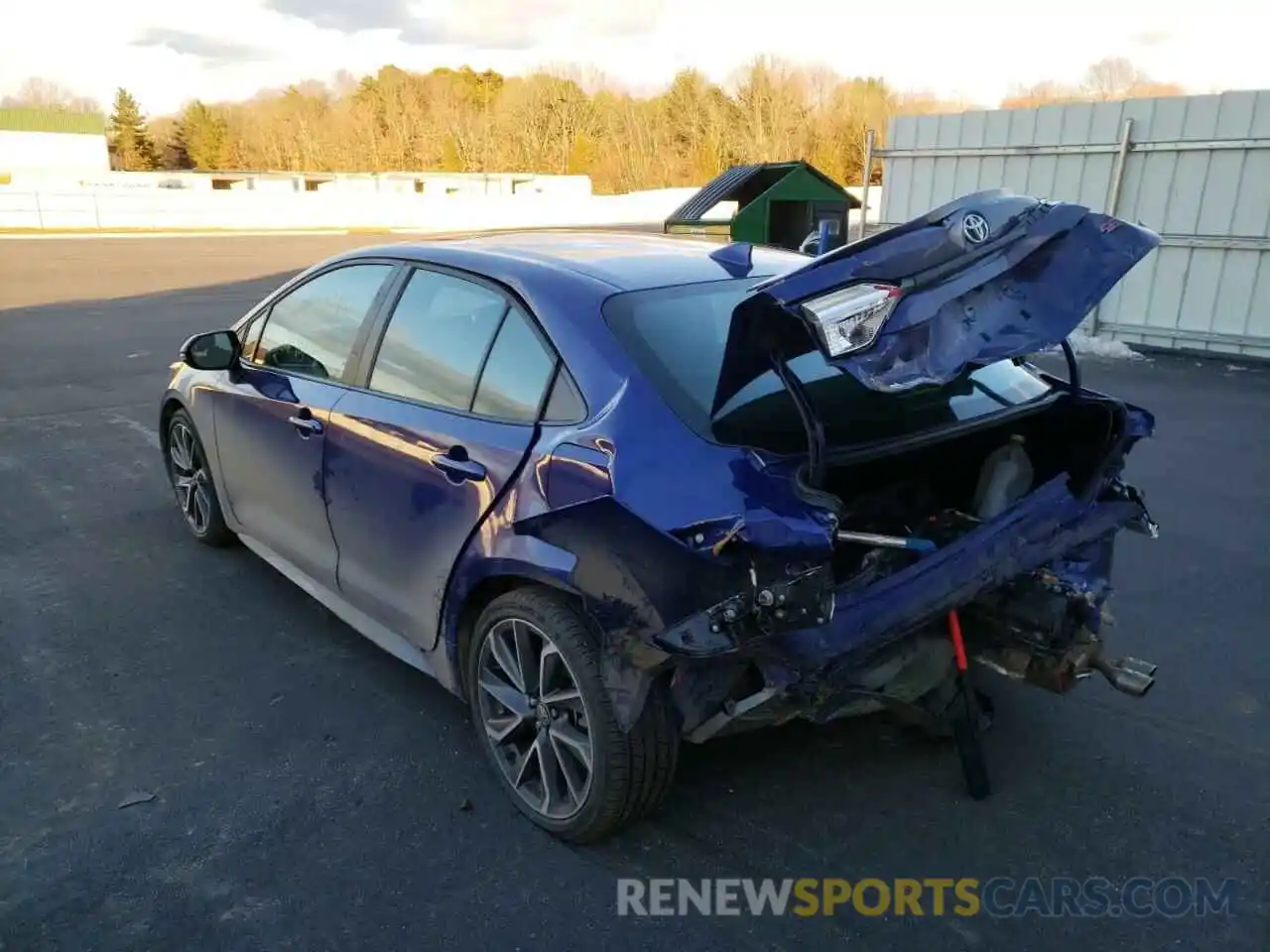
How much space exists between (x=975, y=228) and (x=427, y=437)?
168cm

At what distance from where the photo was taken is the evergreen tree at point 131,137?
78.1 metres

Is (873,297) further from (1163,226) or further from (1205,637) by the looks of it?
(1163,226)

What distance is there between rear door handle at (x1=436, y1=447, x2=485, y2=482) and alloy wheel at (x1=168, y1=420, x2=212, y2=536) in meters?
2.26

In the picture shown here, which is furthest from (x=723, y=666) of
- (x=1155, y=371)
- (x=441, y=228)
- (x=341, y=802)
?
(x=441, y=228)

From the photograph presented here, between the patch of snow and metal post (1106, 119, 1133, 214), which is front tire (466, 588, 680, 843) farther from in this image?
metal post (1106, 119, 1133, 214)

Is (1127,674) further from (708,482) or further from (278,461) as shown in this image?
(278,461)

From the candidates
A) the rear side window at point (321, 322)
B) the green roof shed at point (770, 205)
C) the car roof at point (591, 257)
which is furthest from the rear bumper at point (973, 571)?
the green roof shed at point (770, 205)

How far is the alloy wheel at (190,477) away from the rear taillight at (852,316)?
3441 millimetres

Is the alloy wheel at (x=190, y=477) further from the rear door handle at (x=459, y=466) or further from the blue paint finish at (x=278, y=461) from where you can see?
the rear door handle at (x=459, y=466)

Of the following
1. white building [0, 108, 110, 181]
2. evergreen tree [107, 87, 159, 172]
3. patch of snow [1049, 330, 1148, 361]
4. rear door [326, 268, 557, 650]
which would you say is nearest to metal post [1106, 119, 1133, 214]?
patch of snow [1049, 330, 1148, 361]

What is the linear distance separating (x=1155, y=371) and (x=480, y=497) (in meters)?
8.59

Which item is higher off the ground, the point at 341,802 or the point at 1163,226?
the point at 1163,226

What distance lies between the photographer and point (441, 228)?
38.9 m

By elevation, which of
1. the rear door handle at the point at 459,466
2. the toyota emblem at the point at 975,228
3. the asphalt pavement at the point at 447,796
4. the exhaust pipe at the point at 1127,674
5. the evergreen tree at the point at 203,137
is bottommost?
the asphalt pavement at the point at 447,796
